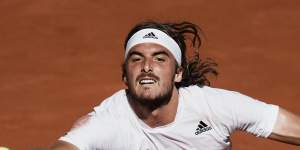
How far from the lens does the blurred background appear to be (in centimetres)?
860

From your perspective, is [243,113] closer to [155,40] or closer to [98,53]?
[155,40]

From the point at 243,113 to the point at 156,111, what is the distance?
55 cm

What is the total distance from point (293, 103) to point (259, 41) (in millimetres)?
1786

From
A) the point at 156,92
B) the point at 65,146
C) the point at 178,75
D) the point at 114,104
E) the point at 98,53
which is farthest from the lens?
the point at 98,53

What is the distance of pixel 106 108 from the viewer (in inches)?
198

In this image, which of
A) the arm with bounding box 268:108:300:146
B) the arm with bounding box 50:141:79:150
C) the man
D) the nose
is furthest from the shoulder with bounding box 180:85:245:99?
the arm with bounding box 50:141:79:150

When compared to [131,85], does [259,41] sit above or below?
above

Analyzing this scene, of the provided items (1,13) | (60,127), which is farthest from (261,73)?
(1,13)

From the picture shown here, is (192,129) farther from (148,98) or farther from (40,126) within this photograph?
(40,126)

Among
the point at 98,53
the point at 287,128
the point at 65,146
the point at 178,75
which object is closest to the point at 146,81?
the point at 178,75

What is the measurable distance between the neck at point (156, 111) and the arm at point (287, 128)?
681 mm

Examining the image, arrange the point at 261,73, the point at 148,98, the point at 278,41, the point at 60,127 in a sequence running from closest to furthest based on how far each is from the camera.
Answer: the point at 148,98 → the point at 60,127 → the point at 261,73 → the point at 278,41

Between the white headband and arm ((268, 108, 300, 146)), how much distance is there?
0.76 meters

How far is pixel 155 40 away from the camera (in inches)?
199
